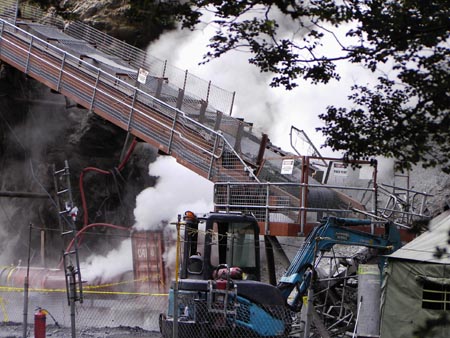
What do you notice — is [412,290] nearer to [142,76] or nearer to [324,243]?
[324,243]

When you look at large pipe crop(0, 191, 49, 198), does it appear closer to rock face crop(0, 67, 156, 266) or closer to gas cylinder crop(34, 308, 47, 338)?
rock face crop(0, 67, 156, 266)

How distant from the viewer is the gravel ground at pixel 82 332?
51.6 feet

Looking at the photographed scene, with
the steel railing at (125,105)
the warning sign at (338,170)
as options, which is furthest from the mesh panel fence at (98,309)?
the warning sign at (338,170)

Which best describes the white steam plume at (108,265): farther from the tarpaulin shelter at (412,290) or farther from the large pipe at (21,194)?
the tarpaulin shelter at (412,290)

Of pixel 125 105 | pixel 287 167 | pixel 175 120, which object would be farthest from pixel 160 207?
pixel 287 167

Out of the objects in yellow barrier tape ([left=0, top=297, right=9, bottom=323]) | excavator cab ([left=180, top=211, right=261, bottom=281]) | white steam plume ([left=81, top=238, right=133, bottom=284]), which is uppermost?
excavator cab ([left=180, top=211, right=261, bottom=281])

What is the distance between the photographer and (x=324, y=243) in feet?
46.2

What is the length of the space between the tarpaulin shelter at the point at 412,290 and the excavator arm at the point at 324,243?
118 centimetres

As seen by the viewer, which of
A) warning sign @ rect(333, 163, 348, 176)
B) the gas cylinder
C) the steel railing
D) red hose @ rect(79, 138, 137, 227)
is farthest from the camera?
red hose @ rect(79, 138, 137, 227)

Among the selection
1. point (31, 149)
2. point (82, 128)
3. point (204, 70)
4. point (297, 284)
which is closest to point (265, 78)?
point (204, 70)

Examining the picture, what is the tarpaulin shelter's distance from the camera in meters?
12.5

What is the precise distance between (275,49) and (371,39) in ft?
3.73

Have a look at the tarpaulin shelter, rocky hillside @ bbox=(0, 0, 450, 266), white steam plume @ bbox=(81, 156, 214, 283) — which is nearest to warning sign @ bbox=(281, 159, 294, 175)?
the tarpaulin shelter

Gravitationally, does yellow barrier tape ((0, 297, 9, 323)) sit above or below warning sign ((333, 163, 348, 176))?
below
